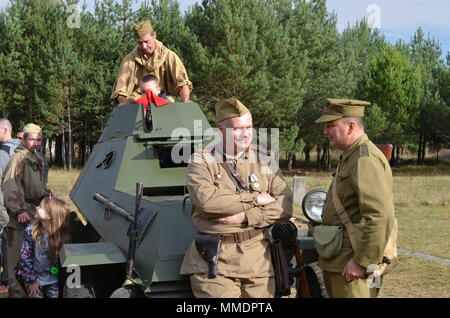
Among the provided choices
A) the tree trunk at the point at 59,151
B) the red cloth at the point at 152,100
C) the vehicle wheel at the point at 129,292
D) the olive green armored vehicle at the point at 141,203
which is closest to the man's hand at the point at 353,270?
the olive green armored vehicle at the point at 141,203

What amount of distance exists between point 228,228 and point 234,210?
0.13 meters

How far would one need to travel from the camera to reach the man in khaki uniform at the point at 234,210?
154 inches

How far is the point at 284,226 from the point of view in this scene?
415cm

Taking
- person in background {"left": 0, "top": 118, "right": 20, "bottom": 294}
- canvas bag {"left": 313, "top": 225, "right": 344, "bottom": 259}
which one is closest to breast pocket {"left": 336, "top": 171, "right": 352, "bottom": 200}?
canvas bag {"left": 313, "top": 225, "right": 344, "bottom": 259}

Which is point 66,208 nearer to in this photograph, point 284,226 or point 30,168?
point 30,168

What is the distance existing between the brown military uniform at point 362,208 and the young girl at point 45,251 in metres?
2.27

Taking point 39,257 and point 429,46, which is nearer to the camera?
point 39,257

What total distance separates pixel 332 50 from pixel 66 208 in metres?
34.8

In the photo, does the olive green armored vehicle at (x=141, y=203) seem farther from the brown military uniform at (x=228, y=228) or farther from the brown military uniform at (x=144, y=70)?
the brown military uniform at (x=144, y=70)

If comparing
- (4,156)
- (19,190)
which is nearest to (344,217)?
(19,190)

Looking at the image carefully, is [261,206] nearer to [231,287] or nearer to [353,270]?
[231,287]

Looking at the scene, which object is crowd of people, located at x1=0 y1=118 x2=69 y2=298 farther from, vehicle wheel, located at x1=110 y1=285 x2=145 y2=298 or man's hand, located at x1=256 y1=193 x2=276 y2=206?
man's hand, located at x1=256 y1=193 x2=276 y2=206
